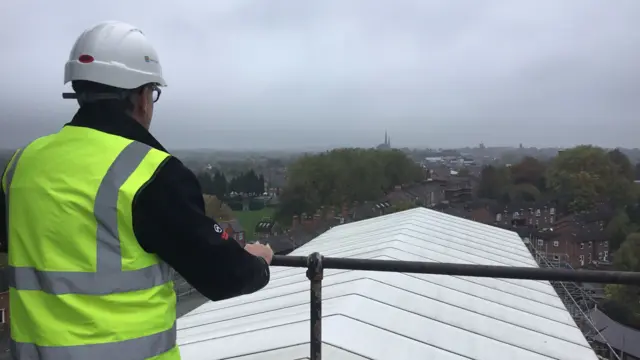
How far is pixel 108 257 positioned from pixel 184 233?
0.87 ft

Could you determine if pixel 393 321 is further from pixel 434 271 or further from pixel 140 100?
pixel 140 100

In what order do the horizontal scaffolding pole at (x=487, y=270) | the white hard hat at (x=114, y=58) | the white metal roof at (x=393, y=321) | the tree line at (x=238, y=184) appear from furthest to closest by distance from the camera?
the tree line at (x=238, y=184)
the white metal roof at (x=393, y=321)
the horizontal scaffolding pole at (x=487, y=270)
the white hard hat at (x=114, y=58)

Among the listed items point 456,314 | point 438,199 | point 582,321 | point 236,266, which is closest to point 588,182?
point 438,199

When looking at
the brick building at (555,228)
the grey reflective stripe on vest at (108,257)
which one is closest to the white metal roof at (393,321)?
the grey reflective stripe on vest at (108,257)

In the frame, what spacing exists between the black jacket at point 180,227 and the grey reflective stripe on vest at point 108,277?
8cm

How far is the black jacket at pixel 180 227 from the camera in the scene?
186 cm

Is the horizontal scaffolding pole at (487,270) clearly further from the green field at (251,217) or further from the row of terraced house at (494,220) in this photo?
the green field at (251,217)

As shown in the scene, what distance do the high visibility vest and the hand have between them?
1.55 feet

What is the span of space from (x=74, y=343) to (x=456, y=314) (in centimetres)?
479

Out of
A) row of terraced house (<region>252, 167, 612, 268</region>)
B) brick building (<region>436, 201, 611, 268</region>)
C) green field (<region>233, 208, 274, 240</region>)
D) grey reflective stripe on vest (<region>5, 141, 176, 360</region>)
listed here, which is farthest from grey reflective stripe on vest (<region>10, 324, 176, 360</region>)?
green field (<region>233, 208, 274, 240</region>)

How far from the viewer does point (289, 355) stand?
14.0 ft

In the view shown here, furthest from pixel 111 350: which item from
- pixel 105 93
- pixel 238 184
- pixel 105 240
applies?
pixel 238 184

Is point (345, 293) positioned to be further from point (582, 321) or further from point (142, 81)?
point (582, 321)

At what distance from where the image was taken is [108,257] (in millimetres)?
1879
